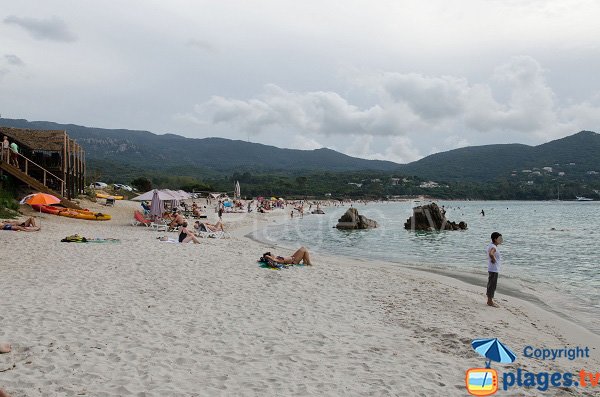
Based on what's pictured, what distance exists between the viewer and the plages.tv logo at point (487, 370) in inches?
169

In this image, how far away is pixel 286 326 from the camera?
677cm

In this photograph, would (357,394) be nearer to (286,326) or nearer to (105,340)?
(286,326)

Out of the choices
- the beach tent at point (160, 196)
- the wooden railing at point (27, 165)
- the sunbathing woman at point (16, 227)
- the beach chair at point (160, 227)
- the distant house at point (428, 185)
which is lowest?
the beach chair at point (160, 227)

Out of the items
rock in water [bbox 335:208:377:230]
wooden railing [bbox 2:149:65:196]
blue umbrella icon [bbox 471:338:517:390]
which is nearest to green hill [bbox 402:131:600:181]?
rock in water [bbox 335:208:377:230]

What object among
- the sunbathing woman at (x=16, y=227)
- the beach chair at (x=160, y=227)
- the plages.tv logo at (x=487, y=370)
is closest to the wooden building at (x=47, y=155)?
the beach chair at (x=160, y=227)

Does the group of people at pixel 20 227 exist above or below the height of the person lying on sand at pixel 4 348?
above

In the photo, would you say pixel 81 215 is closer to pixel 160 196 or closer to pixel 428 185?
pixel 160 196

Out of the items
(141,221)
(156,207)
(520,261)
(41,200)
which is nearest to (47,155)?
(141,221)

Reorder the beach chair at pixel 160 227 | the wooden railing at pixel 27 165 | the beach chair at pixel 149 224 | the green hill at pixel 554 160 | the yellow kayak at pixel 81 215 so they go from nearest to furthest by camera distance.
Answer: the beach chair at pixel 160 227
the beach chair at pixel 149 224
the wooden railing at pixel 27 165
the yellow kayak at pixel 81 215
the green hill at pixel 554 160

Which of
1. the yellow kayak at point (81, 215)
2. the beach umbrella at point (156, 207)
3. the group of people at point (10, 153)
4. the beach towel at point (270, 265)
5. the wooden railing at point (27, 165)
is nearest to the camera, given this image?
the beach towel at point (270, 265)

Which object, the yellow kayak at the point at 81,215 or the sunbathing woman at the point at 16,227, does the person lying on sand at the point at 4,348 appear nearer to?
the sunbathing woman at the point at 16,227

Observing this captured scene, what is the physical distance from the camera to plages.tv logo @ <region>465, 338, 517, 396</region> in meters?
4.30

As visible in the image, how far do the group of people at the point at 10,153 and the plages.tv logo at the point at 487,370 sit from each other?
25939 millimetres

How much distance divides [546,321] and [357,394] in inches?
251
